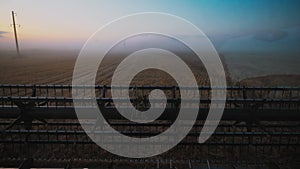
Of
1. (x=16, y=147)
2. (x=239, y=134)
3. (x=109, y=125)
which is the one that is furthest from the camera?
(x=16, y=147)

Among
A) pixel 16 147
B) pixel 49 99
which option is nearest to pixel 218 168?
pixel 49 99

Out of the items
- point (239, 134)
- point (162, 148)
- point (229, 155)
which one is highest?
point (239, 134)

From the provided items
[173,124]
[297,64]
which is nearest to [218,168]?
[173,124]

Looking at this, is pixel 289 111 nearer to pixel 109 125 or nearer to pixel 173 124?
pixel 173 124

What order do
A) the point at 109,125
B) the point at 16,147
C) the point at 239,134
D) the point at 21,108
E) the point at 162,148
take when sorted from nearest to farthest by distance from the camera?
the point at 239,134 → the point at 21,108 → the point at 109,125 → the point at 162,148 → the point at 16,147

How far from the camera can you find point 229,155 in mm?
4180

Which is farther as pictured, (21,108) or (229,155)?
(229,155)

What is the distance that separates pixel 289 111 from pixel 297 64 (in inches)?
834

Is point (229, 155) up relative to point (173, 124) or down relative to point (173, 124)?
down

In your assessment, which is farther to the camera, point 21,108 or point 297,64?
point 297,64

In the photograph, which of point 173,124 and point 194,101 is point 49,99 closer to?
point 173,124

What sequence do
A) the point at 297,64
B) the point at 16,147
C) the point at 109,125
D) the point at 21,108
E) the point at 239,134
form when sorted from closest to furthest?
the point at 239,134, the point at 21,108, the point at 109,125, the point at 16,147, the point at 297,64

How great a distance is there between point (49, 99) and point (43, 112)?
0.42m

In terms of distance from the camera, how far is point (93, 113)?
354cm
